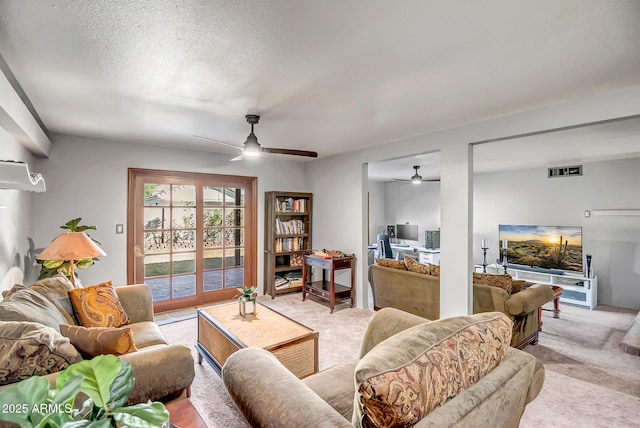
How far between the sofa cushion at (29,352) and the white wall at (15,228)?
4.77ft

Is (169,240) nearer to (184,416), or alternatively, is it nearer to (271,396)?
(184,416)

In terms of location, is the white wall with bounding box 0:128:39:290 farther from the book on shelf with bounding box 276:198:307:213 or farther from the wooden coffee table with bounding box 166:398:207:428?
the book on shelf with bounding box 276:198:307:213

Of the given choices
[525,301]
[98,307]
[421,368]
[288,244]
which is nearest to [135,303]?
[98,307]

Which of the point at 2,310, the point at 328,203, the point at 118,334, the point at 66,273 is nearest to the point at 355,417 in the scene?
the point at 118,334

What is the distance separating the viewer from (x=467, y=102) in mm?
2588

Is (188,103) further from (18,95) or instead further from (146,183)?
(146,183)

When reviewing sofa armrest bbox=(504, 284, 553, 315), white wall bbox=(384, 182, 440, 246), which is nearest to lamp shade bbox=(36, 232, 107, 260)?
Result: sofa armrest bbox=(504, 284, 553, 315)

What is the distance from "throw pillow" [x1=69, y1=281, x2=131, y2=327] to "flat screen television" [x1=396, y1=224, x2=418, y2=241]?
6614 millimetres

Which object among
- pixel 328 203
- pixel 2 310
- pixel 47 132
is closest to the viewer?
pixel 2 310

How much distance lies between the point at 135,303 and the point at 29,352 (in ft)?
4.99

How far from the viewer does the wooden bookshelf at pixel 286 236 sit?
5.08 meters

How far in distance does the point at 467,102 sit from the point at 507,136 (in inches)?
27.6

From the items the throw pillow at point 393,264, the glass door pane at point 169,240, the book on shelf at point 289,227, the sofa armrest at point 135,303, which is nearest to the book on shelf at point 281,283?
the book on shelf at point 289,227

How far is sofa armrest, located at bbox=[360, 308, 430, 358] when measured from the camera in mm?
1893
